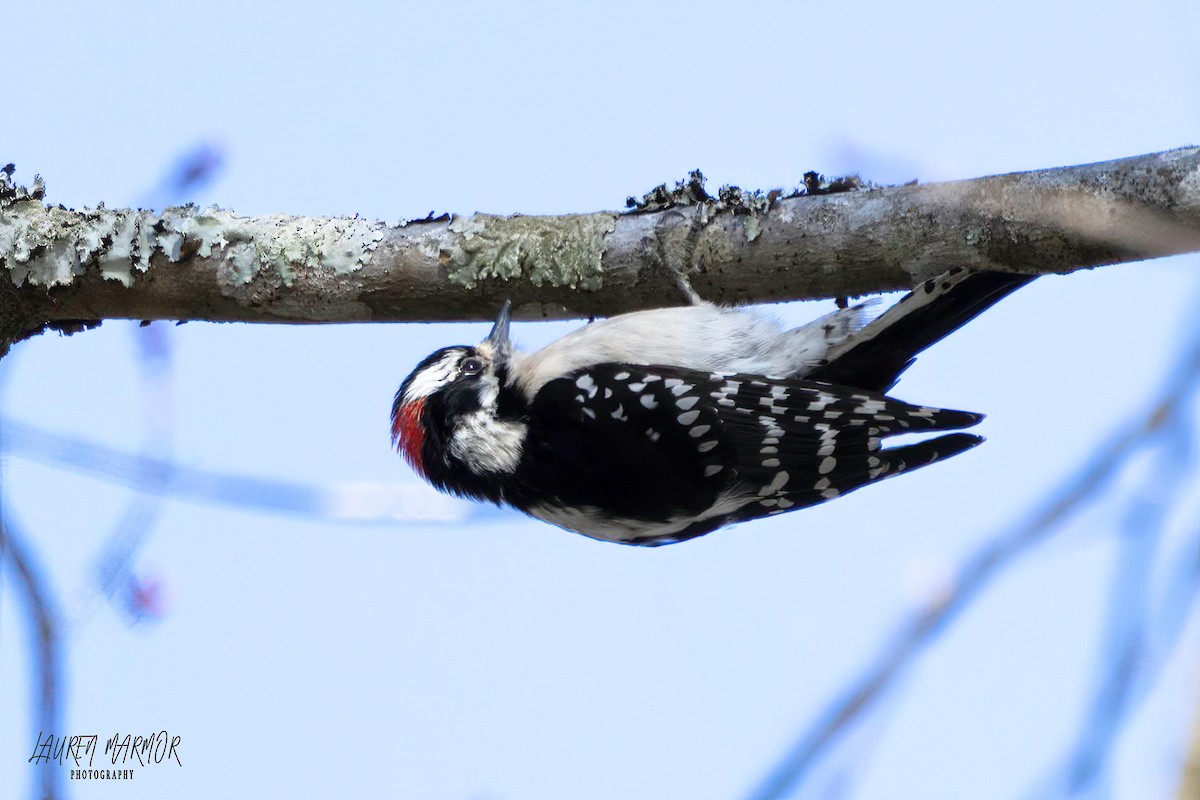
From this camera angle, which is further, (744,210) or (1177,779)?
(744,210)

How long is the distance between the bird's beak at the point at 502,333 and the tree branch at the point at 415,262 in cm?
4

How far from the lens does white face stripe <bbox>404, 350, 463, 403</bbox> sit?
14.1 ft

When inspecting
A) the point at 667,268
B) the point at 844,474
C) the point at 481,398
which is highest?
the point at 667,268

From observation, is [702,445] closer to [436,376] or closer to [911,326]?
[911,326]

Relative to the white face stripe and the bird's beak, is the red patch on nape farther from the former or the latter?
the bird's beak

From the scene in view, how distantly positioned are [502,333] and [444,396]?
13.1 inches

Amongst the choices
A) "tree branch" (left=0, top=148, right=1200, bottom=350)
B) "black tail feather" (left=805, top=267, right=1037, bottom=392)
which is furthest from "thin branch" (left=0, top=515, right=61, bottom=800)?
"black tail feather" (left=805, top=267, right=1037, bottom=392)

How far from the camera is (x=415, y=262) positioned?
12.1ft

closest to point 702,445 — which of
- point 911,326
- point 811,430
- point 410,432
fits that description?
point 811,430

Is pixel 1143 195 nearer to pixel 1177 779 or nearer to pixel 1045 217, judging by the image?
pixel 1045 217

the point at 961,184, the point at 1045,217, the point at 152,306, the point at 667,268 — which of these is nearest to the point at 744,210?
the point at 667,268

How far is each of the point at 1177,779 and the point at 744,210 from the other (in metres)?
1.82

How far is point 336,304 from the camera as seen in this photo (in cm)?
373

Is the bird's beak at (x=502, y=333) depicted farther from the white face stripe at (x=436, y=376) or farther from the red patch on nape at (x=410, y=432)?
the red patch on nape at (x=410, y=432)
